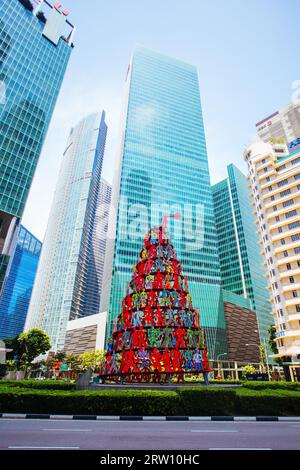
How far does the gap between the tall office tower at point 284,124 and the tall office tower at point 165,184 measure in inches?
1094

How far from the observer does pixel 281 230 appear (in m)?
52.9

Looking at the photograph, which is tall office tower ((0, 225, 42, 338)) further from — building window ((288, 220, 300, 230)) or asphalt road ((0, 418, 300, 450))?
asphalt road ((0, 418, 300, 450))

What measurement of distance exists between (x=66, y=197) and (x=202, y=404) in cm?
18017

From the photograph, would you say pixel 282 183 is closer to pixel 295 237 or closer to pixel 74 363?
pixel 295 237

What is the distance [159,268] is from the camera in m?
25.4

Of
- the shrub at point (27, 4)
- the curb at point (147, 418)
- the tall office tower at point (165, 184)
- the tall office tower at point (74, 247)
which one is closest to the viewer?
the curb at point (147, 418)

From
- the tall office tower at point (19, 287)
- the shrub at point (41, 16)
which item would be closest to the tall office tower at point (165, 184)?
the shrub at point (41, 16)

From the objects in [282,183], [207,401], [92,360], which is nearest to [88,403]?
[207,401]

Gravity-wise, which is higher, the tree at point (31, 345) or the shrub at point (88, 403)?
the tree at point (31, 345)

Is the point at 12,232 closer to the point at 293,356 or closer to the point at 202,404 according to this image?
the point at 202,404

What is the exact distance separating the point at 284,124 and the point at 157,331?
113 metres

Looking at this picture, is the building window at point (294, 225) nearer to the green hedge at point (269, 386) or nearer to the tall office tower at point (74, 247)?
the green hedge at point (269, 386)

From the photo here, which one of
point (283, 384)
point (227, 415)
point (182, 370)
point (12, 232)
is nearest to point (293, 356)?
point (283, 384)

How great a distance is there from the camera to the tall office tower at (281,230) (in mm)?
45781
